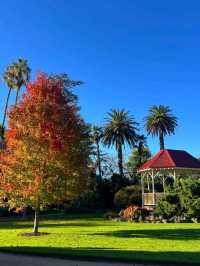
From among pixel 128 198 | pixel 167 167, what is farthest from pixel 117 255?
pixel 128 198

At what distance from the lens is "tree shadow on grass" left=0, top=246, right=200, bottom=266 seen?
14.2 metres

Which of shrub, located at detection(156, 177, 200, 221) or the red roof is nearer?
shrub, located at detection(156, 177, 200, 221)

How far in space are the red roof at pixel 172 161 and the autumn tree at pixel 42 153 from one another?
21605 mm

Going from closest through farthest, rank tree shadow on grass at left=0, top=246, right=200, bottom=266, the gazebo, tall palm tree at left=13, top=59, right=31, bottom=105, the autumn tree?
tree shadow on grass at left=0, top=246, right=200, bottom=266, the autumn tree, the gazebo, tall palm tree at left=13, top=59, right=31, bottom=105

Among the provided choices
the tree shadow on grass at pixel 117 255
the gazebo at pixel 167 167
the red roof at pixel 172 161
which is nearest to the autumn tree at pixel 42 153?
the tree shadow on grass at pixel 117 255

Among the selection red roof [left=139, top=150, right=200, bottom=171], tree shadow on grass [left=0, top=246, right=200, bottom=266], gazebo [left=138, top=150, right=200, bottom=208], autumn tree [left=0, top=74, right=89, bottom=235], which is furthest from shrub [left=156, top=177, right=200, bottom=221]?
tree shadow on grass [left=0, top=246, right=200, bottom=266]

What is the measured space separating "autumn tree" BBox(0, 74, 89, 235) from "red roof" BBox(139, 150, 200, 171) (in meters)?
21.6

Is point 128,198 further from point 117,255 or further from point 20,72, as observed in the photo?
point 117,255

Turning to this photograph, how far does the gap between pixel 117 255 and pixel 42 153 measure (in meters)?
11.7

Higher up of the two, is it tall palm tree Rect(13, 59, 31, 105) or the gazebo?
tall palm tree Rect(13, 59, 31, 105)

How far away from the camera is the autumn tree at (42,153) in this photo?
86.4ft

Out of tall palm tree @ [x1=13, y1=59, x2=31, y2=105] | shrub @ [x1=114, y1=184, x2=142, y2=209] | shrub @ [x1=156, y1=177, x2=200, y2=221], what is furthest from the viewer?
tall palm tree @ [x1=13, y1=59, x2=31, y2=105]

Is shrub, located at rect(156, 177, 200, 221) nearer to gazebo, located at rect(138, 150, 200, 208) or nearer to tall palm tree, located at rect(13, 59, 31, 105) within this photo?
gazebo, located at rect(138, 150, 200, 208)

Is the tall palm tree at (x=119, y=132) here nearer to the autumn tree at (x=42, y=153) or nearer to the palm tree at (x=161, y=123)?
the palm tree at (x=161, y=123)
